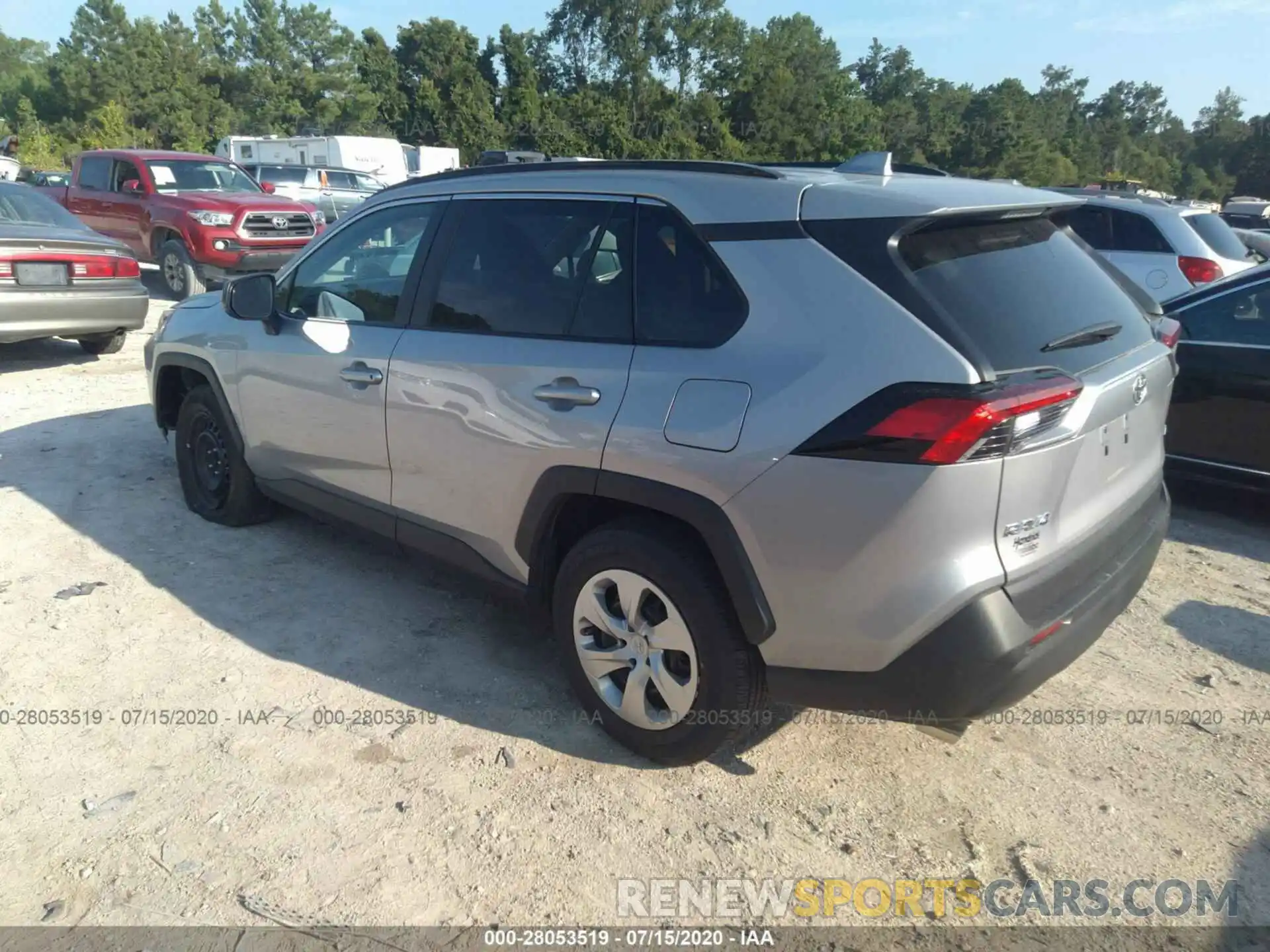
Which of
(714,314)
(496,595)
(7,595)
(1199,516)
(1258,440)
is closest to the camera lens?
(714,314)

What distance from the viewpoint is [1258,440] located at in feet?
16.2

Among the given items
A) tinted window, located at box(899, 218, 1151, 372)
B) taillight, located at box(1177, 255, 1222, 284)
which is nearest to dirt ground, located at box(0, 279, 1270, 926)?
tinted window, located at box(899, 218, 1151, 372)

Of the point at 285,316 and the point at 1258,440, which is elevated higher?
the point at 285,316

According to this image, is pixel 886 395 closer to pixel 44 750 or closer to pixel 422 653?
pixel 422 653

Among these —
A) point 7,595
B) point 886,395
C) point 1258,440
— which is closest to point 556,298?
point 886,395

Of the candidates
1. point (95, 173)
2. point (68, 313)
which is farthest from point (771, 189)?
point (95, 173)

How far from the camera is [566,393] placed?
305 centimetres

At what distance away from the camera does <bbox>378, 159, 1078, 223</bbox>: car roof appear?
8.73 ft

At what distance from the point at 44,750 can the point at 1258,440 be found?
5530 millimetres

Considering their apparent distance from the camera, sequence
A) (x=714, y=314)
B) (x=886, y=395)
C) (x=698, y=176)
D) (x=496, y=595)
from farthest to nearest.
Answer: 1. (x=496, y=595)
2. (x=698, y=176)
3. (x=714, y=314)
4. (x=886, y=395)

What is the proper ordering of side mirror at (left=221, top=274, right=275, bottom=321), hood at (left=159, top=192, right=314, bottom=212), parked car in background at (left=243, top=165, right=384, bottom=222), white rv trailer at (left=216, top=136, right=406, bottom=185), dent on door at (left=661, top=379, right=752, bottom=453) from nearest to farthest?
dent on door at (left=661, top=379, right=752, bottom=453) < side mirror at (left=221, top=274, right=275, bottom=321) < hood at (left=159, top=192, right=314, bottom=212) < parked car in background at (left=243, top=165, right=384, bottom=222) < white rv trailer at (left=216, top=136, right=406, bottom=185)

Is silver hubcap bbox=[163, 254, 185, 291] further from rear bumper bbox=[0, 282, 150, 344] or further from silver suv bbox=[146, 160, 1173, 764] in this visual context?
silver suv bbox=[146, 160, 1173, 764]

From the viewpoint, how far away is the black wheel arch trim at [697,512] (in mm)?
2662

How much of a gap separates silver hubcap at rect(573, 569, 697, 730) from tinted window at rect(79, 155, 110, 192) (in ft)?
42.9
